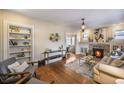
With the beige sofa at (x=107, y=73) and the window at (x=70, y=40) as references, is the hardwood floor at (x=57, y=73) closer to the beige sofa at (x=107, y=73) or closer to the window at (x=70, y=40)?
the beige sofa at (x=107, y=73)

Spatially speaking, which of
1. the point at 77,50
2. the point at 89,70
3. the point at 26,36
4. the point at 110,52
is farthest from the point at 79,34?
the point at 26,36

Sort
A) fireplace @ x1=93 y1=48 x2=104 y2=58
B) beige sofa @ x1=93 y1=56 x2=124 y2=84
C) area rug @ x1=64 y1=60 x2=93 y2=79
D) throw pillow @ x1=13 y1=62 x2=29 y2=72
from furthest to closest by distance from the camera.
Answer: area rug @ x1=64 y1=60 x2=93 y2=79 → throw pillow @ x1=13 y1=62 x2=29 y2=72 → fireplace @ x1=93 y1=48 x2=104 y2=58 → beige sofa @ x1=93 y1=56 x2=124 y2=84

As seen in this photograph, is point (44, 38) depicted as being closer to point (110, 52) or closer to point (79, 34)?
point (79, 34)

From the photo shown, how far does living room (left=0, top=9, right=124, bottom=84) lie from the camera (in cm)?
177

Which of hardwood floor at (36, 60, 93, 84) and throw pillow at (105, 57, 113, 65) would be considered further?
hardwood floor at (36, 60, 93, 84)

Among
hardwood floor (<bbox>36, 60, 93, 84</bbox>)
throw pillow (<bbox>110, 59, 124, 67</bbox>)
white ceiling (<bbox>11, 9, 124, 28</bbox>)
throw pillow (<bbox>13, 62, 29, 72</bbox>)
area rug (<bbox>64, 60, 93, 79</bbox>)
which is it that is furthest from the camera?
area rug (<bbox>64, 60, 93, 79</bbox>)

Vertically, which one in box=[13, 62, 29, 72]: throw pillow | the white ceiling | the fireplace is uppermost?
the white ceiling

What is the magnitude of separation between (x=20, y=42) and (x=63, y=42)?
0.89m

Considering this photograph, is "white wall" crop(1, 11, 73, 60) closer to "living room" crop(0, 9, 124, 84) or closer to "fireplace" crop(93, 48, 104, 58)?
"living room" crop(0, 9, 124, 84)

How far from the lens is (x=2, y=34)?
175cm

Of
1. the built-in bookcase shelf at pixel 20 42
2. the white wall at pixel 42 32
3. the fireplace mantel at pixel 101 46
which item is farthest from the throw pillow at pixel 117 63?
the built-in bookcase shelf at pixel 20 42

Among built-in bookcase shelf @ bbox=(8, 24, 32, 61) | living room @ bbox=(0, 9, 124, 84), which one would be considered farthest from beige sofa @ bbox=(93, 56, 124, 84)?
built-in bookcase shelf @ bbox=(8, 24, 32, 61)

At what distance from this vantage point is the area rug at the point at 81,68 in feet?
7.94

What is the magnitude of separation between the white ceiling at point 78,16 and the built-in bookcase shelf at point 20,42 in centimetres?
33
